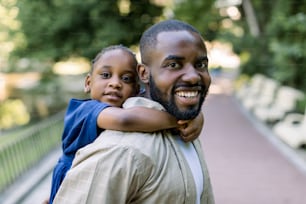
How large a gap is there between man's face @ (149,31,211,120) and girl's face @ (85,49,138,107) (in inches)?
14.5

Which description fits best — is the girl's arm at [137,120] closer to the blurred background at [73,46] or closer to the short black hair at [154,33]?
the short black hair at [154,33]

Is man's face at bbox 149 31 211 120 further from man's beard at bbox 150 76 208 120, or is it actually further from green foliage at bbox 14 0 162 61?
green foliage at bbox 14 0 162 61

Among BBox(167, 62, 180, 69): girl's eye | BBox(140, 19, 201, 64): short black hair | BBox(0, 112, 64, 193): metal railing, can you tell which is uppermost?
BBox(140, 19, 201, 64): short black hair

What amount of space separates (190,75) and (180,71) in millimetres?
32

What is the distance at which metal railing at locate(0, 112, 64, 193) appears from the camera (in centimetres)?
647

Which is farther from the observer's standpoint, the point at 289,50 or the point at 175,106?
the point at 289,50

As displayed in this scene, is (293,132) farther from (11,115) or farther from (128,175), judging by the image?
(11,115)

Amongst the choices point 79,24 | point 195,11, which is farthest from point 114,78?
point 195,11

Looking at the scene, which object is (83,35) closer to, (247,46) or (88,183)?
(247,46)

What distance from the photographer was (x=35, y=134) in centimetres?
812

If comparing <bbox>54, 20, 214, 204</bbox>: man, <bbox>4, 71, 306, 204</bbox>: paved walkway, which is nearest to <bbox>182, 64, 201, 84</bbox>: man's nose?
<bbox>54, 20, 214, 204</bbox>: man

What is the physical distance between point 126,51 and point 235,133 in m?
9.90

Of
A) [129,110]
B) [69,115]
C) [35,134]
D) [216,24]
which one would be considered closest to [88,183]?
[129,110]

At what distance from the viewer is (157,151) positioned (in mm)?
1164
